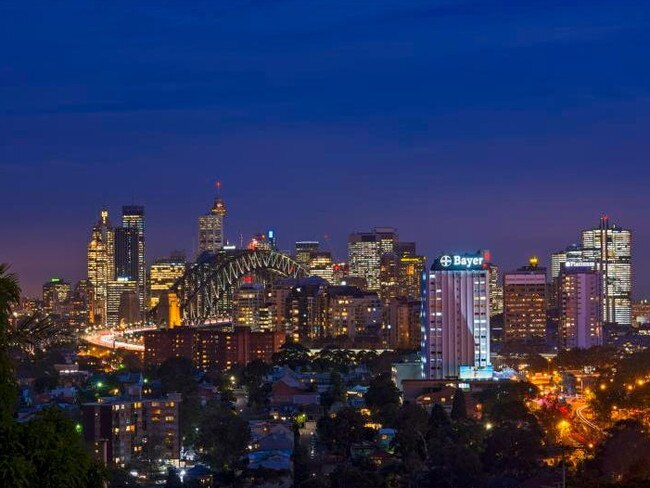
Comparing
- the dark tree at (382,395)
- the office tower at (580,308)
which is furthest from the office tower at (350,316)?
the dark tree at (382,395)

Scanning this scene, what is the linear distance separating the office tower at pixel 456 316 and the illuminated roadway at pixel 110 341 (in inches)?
2052

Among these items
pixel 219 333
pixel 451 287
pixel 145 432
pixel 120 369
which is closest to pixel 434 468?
pixel 145 432

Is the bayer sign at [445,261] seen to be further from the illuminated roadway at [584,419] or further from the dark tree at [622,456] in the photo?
the dark tree at [622,456]

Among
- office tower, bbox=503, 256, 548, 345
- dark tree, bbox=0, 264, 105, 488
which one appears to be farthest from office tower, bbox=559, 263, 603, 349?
dark tree, bbox=0, 264, 105, 488

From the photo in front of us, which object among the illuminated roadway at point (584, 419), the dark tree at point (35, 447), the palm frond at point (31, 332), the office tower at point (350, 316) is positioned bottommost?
the illuminated roadway at point (584, 419)

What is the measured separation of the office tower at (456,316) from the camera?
295ft

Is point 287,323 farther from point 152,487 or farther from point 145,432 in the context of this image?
point 152,487

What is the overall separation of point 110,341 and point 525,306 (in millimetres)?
45074

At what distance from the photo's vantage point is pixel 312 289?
171 meters

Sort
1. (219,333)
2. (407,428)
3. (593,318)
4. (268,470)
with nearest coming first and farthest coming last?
1. (268,470)
2. (407,428)
3. (219,333)
4. (593,318)

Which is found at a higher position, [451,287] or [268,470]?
[451,287]

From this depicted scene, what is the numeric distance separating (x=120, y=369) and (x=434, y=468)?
240 ft

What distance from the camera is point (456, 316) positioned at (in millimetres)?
91938

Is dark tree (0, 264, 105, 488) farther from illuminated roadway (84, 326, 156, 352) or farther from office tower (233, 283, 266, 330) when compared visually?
office tower (233, 283, 266, 330)
